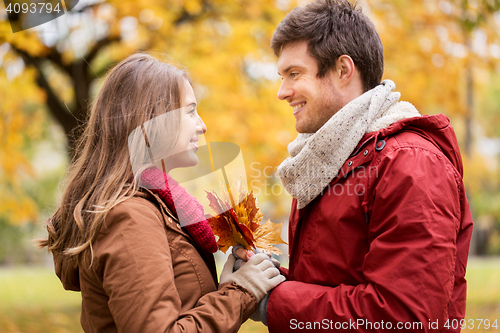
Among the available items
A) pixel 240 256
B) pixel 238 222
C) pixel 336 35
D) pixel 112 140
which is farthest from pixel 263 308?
pixel 336 35

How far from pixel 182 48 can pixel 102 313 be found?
4469 millimetres

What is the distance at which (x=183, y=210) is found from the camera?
1907 millimetres

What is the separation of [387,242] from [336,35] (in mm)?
1085

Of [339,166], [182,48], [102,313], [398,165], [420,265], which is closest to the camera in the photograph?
[420,265]

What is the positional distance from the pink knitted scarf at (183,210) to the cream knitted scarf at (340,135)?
462 mm

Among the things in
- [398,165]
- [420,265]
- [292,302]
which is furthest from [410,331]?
[398,165]

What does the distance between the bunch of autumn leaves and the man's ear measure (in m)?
0.75

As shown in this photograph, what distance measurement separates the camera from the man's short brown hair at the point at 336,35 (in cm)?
210

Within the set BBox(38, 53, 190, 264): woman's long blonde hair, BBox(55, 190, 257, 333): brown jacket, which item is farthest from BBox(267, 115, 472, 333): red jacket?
BBox(38, 53, 190, 264): woman's long blonde hair

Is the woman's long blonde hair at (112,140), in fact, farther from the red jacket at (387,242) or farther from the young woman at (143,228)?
the red jacket at (387,242)

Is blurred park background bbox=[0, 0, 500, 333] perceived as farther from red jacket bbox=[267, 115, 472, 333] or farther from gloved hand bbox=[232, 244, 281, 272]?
red jacket bbox=[267, 115, 472, 333]

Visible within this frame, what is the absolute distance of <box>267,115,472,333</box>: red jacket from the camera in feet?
4.99

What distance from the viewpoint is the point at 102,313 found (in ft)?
5.75

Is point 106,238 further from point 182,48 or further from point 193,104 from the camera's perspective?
point 182,48
